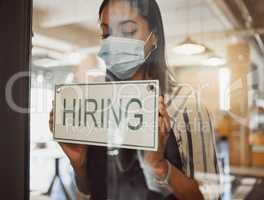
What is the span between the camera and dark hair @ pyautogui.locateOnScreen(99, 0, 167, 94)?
1028 millimetres

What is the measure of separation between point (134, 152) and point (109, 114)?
0.59ft

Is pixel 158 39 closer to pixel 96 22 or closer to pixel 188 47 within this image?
pixel 188 47

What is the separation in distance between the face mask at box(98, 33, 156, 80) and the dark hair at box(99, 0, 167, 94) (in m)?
0.03

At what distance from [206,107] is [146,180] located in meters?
0.35

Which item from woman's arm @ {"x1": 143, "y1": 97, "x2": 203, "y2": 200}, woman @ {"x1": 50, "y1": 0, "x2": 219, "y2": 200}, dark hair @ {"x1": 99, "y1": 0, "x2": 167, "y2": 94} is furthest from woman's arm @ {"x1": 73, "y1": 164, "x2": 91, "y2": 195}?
dark hair @ {"x1": 99, "y1": 0, "x2": 167, "y2": 94}

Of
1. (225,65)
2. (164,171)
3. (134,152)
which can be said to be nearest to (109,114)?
(134,152)

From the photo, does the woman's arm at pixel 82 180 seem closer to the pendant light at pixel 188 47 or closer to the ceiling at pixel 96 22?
the ceiling at pixel 96 22

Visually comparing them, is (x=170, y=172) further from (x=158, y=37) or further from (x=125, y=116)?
(x=158, y=37)

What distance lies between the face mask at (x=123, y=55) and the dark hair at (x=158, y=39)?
0.11 feet

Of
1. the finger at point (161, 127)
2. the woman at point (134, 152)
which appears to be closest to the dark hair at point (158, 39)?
the woman at point (134, 152)

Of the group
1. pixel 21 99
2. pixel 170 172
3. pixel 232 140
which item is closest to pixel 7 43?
pixel 21 99

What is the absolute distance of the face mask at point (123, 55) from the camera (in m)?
1.06

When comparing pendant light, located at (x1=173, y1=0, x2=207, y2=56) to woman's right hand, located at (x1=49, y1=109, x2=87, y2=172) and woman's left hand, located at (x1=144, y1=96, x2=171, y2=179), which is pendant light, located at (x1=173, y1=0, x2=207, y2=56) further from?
woman's right hand, located at (x1=49, y1=109, x2=87, y2=172)

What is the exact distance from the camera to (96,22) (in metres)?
1.16
